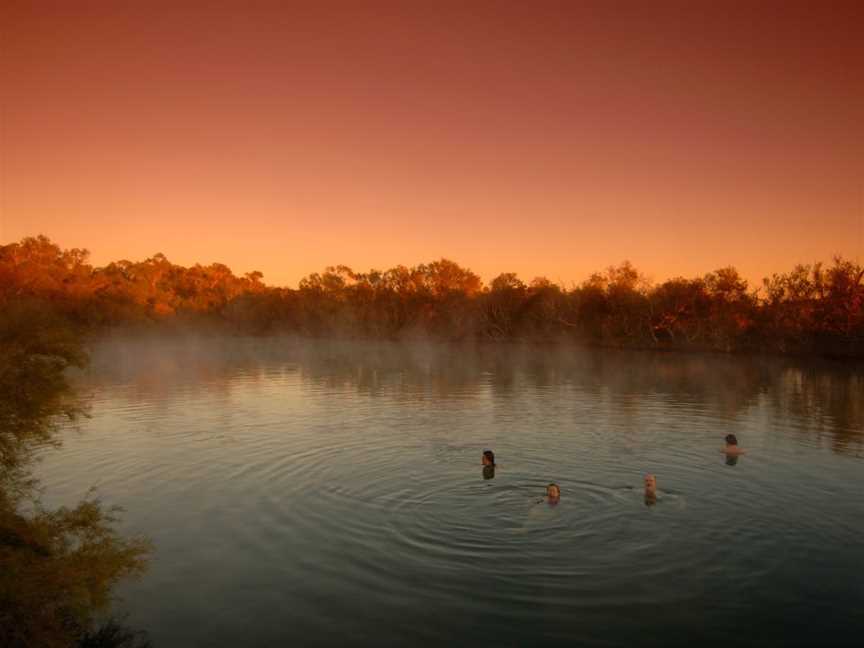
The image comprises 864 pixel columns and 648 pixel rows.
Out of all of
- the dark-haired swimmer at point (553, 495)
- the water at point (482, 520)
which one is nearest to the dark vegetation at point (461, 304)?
the water at point (482, 520)

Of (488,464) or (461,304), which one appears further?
(461,304)

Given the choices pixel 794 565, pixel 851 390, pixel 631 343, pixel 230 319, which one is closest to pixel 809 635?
pixel 794 565

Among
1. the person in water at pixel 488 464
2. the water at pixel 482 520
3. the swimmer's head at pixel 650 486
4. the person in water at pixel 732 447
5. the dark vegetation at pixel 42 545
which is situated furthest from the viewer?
the person in water at pixel 732 447

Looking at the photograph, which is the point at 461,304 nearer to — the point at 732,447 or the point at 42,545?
the point at 732,447

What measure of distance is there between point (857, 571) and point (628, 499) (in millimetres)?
6485

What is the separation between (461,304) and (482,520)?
11658 centimetres

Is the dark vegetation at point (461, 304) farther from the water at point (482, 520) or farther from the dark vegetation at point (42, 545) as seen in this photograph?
the dark vegetation at point (42, 545)

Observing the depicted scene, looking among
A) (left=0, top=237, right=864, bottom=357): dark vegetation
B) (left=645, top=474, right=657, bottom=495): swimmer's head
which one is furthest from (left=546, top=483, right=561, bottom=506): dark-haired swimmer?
(left=0, top=237, right=864, bottom=357): dark vegetation

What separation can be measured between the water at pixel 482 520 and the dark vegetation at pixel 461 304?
50015 millimetres

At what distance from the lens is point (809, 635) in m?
11.2

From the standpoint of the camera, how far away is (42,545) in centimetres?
1107

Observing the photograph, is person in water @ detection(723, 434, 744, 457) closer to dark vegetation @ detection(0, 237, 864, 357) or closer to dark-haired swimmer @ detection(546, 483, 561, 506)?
dark-haired swimmer @ detection(546, 483, 561, 506)

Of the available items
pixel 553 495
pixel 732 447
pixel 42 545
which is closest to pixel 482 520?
pixel 553 495

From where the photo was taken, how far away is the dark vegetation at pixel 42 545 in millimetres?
9594
